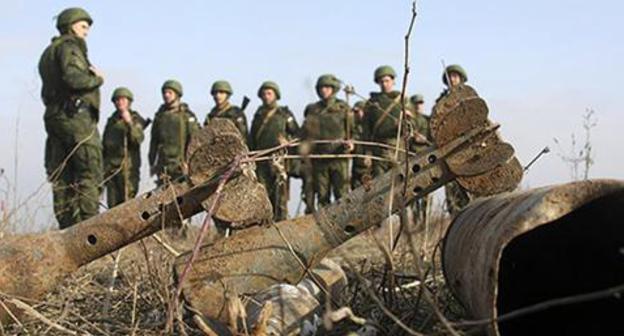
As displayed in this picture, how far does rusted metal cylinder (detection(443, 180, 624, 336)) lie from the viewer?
6.92 ft

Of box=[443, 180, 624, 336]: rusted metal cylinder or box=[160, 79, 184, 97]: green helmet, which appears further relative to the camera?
box=[160, 79, 184, 97]: green helmet

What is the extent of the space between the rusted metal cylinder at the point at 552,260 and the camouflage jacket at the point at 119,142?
8.97 m

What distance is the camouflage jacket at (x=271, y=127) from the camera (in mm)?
11703

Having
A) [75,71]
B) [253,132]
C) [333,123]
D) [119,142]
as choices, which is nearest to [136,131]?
[119,142]

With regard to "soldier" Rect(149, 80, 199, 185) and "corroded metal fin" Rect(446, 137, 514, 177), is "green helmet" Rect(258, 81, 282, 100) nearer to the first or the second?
"soldier" Rect(149, 80, 199, 185)

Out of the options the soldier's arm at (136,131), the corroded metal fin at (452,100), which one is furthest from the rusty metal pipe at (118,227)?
the soldier's arm at (136,131)

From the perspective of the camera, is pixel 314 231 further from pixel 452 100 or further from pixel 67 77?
pixel 67 77

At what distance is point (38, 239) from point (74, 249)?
12 cm

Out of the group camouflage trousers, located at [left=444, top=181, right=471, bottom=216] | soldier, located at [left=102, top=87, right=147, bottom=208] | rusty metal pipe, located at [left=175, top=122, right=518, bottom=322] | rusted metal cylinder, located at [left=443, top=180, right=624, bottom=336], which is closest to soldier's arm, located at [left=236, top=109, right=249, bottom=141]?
soldier, located at [left=102, top=87, right=147, bottom=208]

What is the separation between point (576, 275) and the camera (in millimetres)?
2414

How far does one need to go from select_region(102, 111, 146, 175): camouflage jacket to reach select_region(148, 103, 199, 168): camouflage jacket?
0.65 feet

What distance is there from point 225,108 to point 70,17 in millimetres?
4198

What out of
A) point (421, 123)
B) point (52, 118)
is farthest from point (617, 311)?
point (421, 123)

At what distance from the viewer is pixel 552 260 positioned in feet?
8.03
